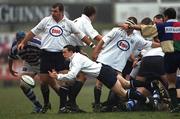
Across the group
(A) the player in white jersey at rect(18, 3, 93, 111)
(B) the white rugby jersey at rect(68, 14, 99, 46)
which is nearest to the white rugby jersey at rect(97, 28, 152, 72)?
(A) the player in white jersey at rect(18, 3, 93, 111)

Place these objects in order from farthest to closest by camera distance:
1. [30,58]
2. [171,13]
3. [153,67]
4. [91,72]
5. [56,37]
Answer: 1. [30,58]
2. [153,67]
3. [56,37]
4. [91,72]
5. [171,13]

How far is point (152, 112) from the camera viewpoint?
49.3 ft

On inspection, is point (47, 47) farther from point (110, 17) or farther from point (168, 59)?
point (110, 17)

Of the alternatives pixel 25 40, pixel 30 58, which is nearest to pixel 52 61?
pixel 25 40

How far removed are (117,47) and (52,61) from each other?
1.41 metres

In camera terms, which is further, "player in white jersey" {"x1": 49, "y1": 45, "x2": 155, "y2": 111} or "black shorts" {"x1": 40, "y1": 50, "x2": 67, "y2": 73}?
"black shorts" {"x1": 40, "y1": 50, "x2": 67, "y2": 73}

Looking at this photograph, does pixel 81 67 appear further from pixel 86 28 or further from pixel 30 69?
pixel 30 69

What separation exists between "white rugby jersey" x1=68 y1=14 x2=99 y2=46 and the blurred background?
22.4 meters

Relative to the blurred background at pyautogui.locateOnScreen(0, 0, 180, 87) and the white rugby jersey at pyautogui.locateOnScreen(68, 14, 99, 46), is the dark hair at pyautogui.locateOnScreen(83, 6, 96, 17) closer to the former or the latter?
the white rugby jersey at pyautogui.locateOnScreen(68, 14, 99, 46)

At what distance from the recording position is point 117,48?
15508 millimetres

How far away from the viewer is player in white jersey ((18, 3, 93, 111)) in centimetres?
1543

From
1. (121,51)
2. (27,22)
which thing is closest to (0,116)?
(121,51)

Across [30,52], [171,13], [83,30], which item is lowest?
[30,52]

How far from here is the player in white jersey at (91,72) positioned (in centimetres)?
1452
